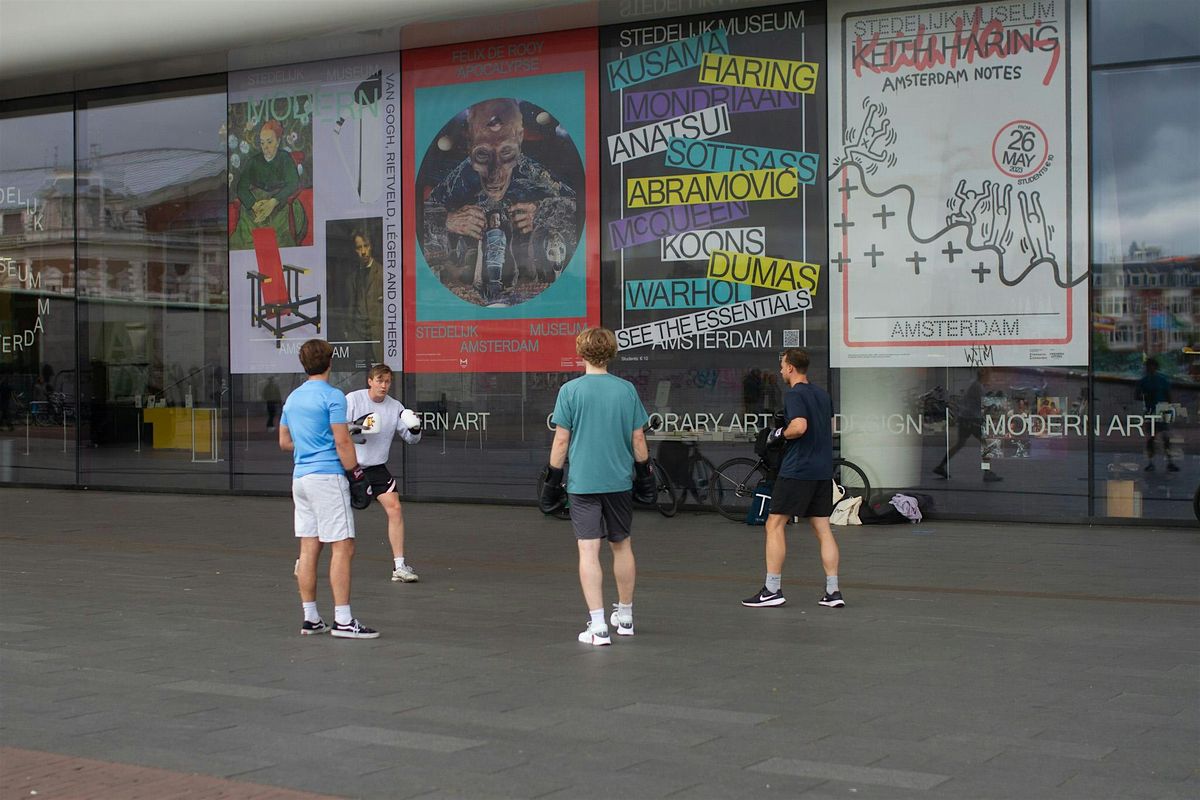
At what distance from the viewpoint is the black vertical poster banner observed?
49.2ft

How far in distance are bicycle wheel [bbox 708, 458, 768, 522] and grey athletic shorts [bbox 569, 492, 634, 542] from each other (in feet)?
21.6

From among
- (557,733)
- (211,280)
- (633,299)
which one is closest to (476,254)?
(633,299)

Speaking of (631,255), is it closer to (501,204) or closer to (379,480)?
(501,204)

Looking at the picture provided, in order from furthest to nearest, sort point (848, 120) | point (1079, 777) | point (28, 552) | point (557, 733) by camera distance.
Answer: point (848, 120) < point (28, 552) < point (557, 733) < point (1079, 777)

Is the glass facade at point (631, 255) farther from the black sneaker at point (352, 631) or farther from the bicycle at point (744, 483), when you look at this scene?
the black sneaker at point (352, 631)

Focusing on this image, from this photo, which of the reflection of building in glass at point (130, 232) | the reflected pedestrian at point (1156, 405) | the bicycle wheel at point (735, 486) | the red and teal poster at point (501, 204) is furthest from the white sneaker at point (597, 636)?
the reflection of building in glass at point (130, 232)

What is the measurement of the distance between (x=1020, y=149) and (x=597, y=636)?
8642 mm

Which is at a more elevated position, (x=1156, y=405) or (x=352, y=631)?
(x=1156, y=405)

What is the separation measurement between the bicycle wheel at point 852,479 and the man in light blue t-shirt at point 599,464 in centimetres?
694

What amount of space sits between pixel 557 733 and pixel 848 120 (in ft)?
34.6

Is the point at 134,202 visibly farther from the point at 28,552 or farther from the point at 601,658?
the point at 601,658

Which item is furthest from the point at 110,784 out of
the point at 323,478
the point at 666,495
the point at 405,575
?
the point at 666,495

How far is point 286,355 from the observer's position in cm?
1798

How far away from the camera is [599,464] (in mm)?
7898
